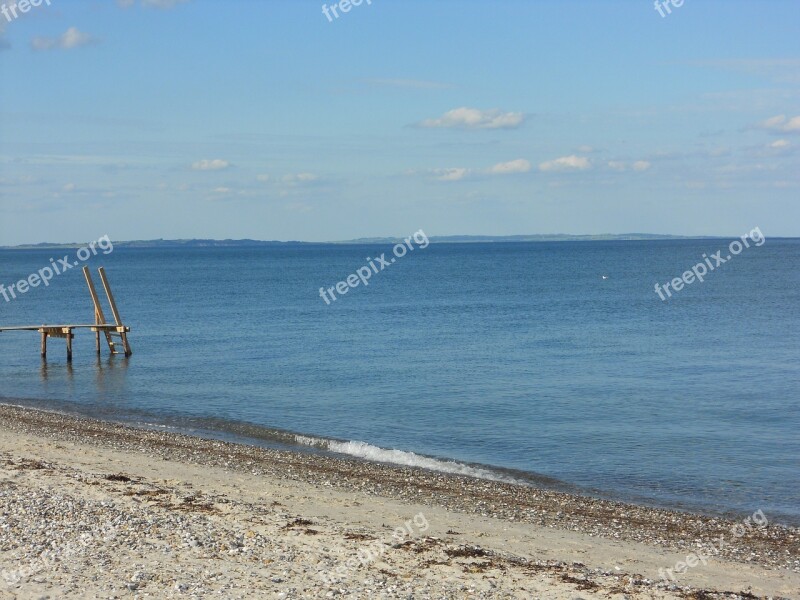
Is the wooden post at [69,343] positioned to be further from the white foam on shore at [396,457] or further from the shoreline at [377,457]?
the white foam on shore at [396,457]

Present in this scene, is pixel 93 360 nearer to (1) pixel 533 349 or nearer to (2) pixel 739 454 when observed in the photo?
(1) pixel 533 349

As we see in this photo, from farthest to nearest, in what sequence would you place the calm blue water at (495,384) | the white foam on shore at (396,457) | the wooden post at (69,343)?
the wooden post at (69,343)
the calm blue water at (495,384)
the white foam on shore at (396,457)

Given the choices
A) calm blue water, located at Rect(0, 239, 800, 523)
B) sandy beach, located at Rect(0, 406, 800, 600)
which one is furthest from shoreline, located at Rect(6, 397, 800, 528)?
sandy beach, located at Rect(0, 406, 800, 600)

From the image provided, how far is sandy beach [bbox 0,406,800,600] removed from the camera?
11.9 m

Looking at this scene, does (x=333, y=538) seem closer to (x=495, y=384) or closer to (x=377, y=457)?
(x=377, y=457)

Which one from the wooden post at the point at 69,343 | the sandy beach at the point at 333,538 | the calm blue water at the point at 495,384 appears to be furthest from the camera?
the wooden post at the point at 69,343

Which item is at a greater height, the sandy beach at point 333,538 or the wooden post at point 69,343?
the wooden post at point 69,343

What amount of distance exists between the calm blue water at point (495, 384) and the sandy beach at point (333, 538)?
9.30 feet

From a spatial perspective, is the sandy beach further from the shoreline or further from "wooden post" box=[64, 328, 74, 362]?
"wooden post" box=[64, 328, 74, 362]

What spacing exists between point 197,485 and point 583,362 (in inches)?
938

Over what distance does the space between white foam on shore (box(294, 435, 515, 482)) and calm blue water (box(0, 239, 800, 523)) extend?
0.30 feet

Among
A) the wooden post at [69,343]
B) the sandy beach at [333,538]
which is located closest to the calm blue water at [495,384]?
the wooden post at [69,343]

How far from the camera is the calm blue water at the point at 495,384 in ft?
73.8

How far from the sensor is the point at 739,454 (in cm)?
2278
